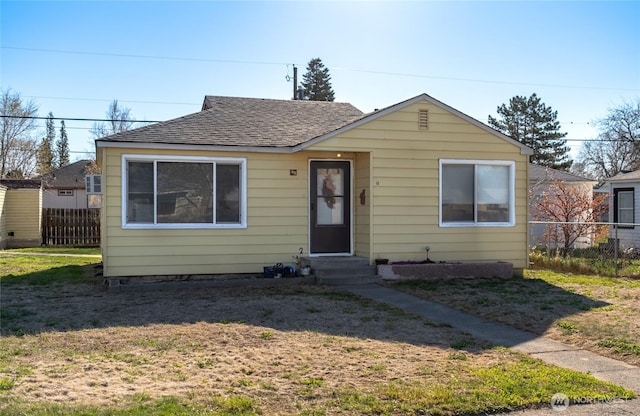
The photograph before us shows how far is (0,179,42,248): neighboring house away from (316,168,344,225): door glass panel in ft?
51.5

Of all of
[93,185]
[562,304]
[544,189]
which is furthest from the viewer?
A: [544,189]

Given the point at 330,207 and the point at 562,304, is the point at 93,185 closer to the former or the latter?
the point at 330,207

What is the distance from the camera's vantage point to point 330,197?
1268 cm

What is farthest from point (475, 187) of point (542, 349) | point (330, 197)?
point (542, 349)

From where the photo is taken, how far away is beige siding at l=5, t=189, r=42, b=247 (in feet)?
76.7

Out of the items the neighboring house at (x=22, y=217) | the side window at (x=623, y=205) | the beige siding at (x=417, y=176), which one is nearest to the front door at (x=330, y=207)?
the beige siding at (x=417, y=176)

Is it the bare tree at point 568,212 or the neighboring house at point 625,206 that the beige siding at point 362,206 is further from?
the neighboring house at point 625,206

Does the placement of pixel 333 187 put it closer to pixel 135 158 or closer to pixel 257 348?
pixel 135 158

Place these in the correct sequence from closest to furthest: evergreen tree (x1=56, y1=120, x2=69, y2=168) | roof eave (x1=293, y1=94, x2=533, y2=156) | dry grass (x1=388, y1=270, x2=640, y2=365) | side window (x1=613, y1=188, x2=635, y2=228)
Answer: dry grass (x1=388, y1=270, x2=640, y2=365)
roof eave (x1=293, y1=94, x2=533, y2=156)
side window (x1=613, y1=188, x2=635, y2=228)
evergreen tree (x1=56, y1=120, x2=69, y2=168)

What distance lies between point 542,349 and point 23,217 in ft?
73.1

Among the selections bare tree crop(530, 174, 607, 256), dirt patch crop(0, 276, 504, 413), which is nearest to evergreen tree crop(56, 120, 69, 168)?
bare tree crop(530, 174, 607, 256)

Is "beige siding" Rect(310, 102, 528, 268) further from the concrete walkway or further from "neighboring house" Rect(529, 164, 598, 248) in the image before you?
"neighboring house" Rect(529, 164, 598, 248)

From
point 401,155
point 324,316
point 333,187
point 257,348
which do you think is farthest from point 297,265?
Answer: point 257,348

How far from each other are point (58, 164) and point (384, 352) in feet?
224
